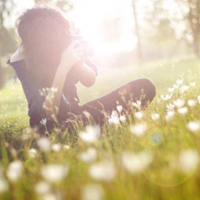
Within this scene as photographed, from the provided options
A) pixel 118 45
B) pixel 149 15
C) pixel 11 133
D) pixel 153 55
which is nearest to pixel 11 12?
pixel 149 15

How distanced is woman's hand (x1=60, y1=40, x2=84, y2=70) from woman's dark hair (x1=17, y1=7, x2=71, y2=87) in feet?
0.46

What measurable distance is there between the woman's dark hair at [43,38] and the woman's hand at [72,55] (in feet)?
0.46

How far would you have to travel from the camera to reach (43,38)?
3.97 metres

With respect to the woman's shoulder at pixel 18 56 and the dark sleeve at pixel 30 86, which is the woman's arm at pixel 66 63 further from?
the woman's shoulder at pixel 18 56

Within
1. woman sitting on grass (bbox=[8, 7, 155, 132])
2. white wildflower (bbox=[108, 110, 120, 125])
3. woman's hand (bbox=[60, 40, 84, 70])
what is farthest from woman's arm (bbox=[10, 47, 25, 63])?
white wildflower (bbox=[108, 110, 120, 125])

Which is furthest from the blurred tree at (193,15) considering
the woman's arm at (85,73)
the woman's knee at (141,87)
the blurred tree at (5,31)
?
the woman's arm at (85,73)

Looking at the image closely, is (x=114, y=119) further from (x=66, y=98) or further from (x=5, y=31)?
(x=5, y=31)

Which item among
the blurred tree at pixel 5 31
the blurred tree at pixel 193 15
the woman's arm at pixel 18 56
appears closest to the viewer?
the woman's arm at pixel 18 56

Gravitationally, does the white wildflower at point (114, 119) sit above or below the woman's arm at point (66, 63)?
below

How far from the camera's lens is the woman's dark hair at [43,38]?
3902 mm

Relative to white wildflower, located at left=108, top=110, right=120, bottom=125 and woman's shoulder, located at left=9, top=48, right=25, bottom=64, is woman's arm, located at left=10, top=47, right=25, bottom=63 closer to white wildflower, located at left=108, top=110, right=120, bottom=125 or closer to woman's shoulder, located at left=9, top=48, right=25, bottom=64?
woman's shoulder, located at left=9, top=48, right=25, bottom=64

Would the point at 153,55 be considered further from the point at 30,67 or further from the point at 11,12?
the point at 30,67

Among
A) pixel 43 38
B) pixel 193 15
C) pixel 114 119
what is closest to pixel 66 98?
pixel 43 38

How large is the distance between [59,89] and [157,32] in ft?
111
